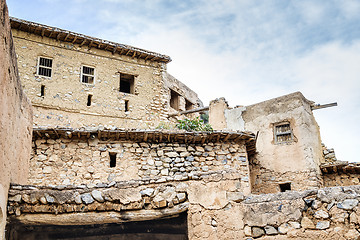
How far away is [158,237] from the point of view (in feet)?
18.6

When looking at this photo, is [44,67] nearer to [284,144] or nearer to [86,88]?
[86,88]

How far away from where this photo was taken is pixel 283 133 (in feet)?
43.1

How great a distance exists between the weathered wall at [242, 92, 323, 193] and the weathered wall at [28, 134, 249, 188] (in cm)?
277

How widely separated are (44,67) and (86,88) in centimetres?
193

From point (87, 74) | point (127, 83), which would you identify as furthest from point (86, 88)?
point (127, 83)

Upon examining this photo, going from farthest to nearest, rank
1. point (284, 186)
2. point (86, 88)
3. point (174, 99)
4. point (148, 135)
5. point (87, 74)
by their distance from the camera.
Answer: point (174, 99) → point (87, 74) → point (86, 88) → point (284, 186) → point (148, 135)

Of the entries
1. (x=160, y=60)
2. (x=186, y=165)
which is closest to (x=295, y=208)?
(x=186, y=165)

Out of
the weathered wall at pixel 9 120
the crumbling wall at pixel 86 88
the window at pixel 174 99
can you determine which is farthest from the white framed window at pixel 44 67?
the weathered wall at pixel 9 120

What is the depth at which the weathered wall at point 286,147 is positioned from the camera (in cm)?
1245

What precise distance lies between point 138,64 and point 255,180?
8481mm

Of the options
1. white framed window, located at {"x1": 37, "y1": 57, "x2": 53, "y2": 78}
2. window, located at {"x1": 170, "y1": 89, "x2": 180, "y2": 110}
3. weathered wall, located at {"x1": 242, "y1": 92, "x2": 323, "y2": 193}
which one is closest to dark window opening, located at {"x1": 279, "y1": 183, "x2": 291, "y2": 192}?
weathered wall, located at {"x1": 242, "y1": 92, "x2": 323, "y2": 193}

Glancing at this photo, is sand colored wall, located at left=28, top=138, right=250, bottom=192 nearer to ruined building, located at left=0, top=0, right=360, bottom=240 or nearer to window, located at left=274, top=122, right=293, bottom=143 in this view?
ruined building, located at left=0, top=0, right=360, bottom=240

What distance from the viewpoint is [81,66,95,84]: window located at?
17.0 m

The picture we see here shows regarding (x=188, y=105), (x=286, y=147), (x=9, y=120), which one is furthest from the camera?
(x=188, y=105)
